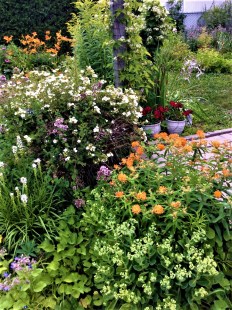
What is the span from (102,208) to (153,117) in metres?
2.25

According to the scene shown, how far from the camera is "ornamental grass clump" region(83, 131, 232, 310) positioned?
1693mm

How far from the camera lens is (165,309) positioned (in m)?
1.66

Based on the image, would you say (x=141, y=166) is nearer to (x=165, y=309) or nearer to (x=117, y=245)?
(x=117, y=245)

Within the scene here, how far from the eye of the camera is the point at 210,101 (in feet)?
18.2

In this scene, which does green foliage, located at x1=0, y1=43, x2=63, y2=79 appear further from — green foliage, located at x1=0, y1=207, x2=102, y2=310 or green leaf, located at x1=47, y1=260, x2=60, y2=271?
green leaf, located at x1=47, y1=260, x2=60, y2=271

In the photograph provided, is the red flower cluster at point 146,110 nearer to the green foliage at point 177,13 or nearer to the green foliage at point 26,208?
the green foliage at point 26,208

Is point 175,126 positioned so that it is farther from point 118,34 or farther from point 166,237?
point 166,237

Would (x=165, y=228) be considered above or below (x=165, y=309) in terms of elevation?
above

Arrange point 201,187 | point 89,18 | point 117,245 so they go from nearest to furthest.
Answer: point 117,245, point 201,187, point 89,18

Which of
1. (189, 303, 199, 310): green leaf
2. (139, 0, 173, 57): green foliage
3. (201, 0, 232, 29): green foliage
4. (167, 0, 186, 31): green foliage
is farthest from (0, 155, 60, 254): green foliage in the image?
(201, 0, 232, 29): green foliage

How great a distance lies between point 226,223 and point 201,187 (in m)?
0.24

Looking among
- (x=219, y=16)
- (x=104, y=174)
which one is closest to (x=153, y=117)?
(x=104, y=174)

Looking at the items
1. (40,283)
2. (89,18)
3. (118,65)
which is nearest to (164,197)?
(40,283)

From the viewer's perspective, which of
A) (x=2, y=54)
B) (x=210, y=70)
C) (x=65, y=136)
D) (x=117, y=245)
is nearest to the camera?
(x=117, y=245)
